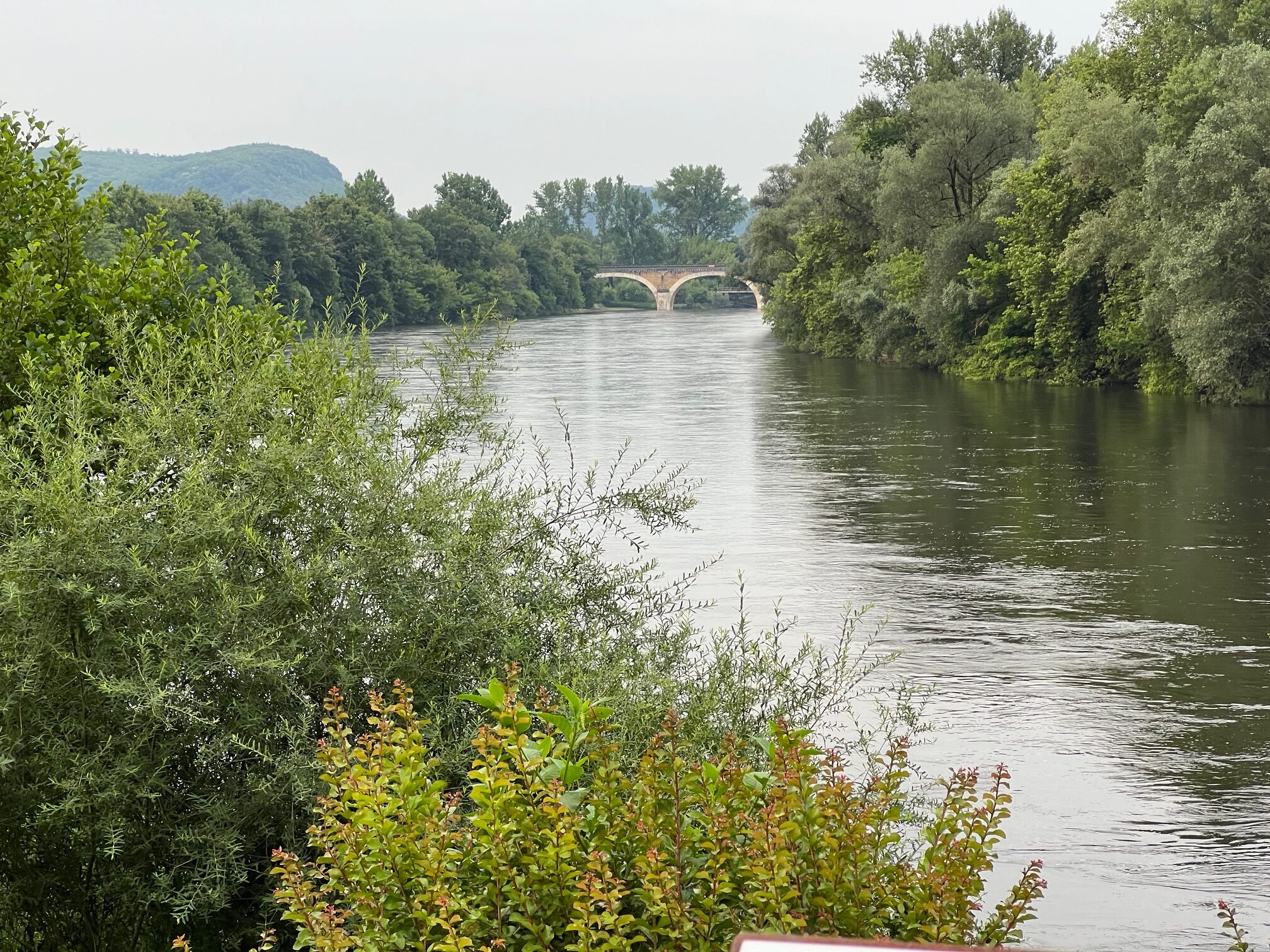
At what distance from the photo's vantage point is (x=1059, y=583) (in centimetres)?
1716

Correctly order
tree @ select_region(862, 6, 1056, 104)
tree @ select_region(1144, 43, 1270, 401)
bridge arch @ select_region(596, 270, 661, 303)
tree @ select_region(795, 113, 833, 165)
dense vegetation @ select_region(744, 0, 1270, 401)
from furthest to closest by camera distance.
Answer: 1. bridge arch @ select_region(596, 270, 661, 303)
2. tree @ select_region(795, 113, 833, 165)
3. tree @ select_region(862, 6, 1056, 104)
4. dense vegetation @ select_region(744, 0, 1270, 401)
5. tree @ select_region(1144, 43, 1270, 401)

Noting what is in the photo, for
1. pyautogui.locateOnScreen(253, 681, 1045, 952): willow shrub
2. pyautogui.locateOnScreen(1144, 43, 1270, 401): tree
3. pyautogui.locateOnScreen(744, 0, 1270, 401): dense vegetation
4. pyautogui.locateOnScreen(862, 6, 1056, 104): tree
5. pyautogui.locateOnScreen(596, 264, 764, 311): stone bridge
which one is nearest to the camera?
pyautogui.locateOnScreen(253, 681, 1045, 952): willow shrub

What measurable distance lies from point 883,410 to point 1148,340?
8.14 m

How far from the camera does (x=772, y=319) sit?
7581cm

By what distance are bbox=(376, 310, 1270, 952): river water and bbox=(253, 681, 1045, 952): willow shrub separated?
9.12ft

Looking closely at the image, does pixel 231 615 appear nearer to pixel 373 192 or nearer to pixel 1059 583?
pixel 1059 583

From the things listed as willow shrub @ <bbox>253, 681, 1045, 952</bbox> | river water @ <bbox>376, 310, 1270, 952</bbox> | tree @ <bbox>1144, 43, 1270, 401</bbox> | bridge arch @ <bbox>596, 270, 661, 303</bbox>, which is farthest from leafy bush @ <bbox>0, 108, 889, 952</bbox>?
bridge arch @ <bbox>596, 270, 661, 303</bbox>

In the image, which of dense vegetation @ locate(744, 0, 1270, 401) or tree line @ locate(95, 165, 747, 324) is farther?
tree line @ locate(95, 165, 747, 324)

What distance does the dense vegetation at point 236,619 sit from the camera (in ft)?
19.4

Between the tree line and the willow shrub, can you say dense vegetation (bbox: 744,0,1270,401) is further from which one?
the willow shrub

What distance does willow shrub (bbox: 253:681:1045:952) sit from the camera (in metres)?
3.97

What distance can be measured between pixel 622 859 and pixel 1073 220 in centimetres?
4212

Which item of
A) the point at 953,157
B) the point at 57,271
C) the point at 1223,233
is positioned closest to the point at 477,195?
the point at 953,157

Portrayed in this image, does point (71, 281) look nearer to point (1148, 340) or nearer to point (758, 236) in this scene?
point (1148, 340)
